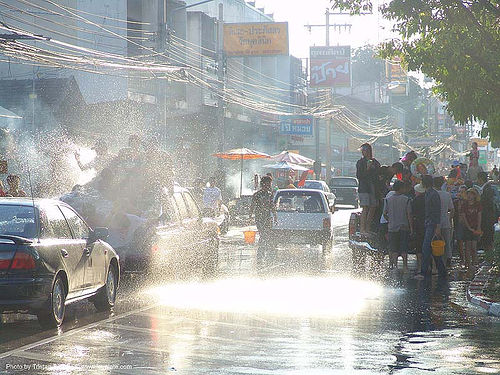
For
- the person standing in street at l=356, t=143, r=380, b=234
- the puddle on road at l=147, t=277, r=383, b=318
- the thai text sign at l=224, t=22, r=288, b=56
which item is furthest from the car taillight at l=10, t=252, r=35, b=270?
the thai text sign at l=224, t=22, r=288, b=56

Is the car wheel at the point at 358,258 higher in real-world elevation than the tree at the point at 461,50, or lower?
lower

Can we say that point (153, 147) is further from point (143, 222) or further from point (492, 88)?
point (492, 88)

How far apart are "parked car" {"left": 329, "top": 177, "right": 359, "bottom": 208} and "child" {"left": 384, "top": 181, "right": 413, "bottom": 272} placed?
3711cm

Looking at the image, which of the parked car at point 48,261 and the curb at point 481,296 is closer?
the parked car at point 48,261

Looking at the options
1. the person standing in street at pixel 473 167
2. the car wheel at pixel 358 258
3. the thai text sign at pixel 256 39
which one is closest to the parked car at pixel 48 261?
the car wheel at pixel 358 258

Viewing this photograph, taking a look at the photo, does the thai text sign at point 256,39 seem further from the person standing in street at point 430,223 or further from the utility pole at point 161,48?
the person standing in street at point 430,223

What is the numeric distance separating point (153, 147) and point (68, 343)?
10.2m

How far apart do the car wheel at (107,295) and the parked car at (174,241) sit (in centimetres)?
230

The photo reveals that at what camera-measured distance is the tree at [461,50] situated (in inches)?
693

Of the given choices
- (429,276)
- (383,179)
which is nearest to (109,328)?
(429,276)

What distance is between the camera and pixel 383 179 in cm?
2106

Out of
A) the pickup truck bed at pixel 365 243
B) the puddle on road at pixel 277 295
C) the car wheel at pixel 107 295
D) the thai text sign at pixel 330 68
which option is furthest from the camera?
the thai text sign at pixel 330 68

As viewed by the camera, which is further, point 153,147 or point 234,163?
point 234,163

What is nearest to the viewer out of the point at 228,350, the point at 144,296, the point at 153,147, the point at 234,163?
the point at 228,350
